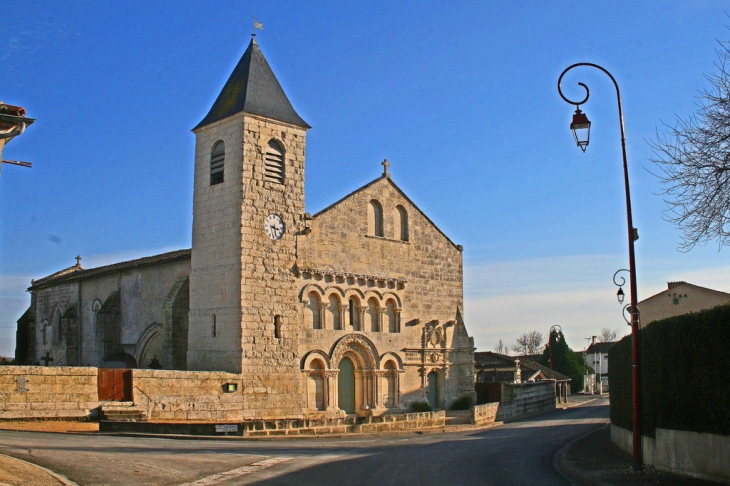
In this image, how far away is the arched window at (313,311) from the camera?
2948 cm

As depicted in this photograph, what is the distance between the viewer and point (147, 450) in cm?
1545

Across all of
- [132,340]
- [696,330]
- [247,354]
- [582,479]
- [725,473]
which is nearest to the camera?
[725,473]

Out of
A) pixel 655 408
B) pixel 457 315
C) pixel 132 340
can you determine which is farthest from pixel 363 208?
pixel 655 408

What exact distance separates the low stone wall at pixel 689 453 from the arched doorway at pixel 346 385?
689 inches

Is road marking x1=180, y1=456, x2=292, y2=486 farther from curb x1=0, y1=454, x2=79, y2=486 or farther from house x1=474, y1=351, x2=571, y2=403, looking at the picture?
house x1=474, y1=351, x2=571, y2=403

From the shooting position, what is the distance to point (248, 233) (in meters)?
27.2

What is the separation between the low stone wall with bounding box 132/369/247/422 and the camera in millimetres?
23266

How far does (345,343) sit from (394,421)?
15.5 ft

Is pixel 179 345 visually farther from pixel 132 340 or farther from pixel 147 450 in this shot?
pixel 147 450

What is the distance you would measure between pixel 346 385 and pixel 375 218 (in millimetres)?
7483

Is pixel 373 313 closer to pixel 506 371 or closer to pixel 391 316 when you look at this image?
pixel 391 316

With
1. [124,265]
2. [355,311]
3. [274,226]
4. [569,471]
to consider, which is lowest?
[569,471]

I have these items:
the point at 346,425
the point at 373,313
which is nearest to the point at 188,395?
the point at 346,425

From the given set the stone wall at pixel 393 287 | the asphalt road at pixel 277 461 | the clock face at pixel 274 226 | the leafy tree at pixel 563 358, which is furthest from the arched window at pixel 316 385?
the leafy tree at pixel 563 358
